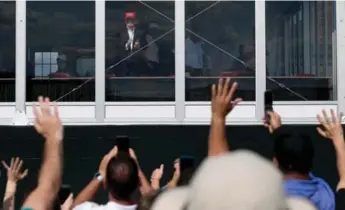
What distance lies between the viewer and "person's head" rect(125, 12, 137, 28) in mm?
7648

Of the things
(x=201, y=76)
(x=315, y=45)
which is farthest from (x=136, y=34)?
(x=315, y=45)

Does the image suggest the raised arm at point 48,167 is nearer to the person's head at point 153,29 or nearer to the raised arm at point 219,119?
the raised arm at point 219,119

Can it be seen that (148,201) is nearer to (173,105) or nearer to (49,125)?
(49,125)

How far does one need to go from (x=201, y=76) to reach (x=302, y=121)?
1196 mm

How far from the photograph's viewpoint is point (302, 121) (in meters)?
7.50

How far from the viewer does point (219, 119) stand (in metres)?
3.02

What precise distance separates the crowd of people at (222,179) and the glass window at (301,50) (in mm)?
3702

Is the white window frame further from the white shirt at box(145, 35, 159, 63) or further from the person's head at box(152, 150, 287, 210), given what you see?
the person's head at box(152, 150, 287, 210)

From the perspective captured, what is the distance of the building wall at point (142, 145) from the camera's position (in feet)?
23.1

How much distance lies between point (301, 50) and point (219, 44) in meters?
0.93

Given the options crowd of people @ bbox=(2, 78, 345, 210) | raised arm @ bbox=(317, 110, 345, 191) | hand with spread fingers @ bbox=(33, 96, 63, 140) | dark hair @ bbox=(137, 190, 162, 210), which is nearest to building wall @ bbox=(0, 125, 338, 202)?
crowd of people @ bbox=(2, 78, 345, 210)

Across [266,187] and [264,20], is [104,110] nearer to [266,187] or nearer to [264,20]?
[264,20]

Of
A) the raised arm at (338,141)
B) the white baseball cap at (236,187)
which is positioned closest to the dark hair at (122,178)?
the raised arm at (338,141)

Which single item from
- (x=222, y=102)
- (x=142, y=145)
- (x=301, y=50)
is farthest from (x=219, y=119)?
(x=301, y=50)
